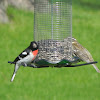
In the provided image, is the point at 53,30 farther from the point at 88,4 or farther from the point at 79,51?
the point at 88,4

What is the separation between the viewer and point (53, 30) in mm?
6727

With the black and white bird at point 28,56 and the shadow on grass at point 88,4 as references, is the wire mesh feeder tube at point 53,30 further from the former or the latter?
the shadow on grass at point 88,4

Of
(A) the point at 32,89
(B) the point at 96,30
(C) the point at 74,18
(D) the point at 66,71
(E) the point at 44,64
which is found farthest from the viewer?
(C) the point at 74,18

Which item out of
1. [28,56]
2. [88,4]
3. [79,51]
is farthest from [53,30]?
[88,4]

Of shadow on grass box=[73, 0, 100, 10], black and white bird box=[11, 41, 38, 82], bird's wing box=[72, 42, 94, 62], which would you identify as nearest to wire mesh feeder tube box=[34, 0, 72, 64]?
bird's wing box=[72, 42, 94, 62]

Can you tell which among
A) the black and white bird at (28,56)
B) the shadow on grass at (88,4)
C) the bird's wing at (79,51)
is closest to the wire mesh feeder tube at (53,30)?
the bird's wing at (79,51)

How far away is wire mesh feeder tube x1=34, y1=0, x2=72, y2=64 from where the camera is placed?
21.7ft

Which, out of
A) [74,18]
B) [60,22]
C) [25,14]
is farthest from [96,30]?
[60,22]

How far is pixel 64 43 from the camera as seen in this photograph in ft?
22.3

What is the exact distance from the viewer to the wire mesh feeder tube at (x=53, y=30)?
21.7ft

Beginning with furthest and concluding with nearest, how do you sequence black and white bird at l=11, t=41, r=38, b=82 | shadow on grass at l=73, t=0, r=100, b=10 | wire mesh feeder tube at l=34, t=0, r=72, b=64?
shadow on grass at l=73, t=0, r=100, b=10, wire mesh feeder tube at l=34, t=0, r=72, b=64, black and white bird at l=11, t=41, r=38, b=82

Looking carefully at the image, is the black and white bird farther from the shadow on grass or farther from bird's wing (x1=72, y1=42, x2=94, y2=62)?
the shadow on grass

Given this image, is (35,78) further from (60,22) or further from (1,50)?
(60,22)

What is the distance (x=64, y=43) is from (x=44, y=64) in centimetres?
98
